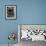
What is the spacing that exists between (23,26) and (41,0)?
A: 1097mm

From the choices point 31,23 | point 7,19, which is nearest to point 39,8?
point 31,23

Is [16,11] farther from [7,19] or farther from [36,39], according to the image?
[36,39]

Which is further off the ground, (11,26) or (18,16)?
(18,16)

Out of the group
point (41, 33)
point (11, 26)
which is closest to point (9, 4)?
point (11, 26)

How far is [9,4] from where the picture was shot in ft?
15.2

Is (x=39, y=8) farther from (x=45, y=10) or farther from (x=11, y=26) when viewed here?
(x=11, y=26)

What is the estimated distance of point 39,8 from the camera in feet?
15.2

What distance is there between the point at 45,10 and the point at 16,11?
1006 millimetres

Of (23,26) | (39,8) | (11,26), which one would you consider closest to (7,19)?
(11,26)

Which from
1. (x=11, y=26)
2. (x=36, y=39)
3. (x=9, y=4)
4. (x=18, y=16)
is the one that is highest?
(x=9, y=4)

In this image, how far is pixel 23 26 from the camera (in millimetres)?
4566

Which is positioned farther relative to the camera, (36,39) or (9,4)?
(9,4)

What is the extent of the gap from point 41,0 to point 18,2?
80 centimetres

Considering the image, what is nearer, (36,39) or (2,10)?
(36,39)
